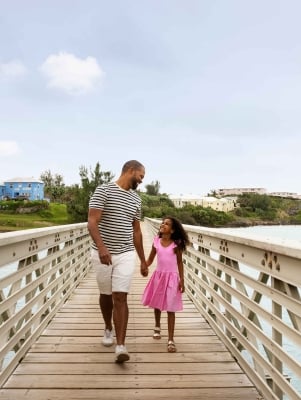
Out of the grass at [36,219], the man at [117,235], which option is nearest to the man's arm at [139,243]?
the man at [117,235]

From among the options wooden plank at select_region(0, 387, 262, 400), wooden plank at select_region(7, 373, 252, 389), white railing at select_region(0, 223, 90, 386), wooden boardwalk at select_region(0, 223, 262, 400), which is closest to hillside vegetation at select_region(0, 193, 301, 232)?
white railing at select_region(0, 223, 90, 386)

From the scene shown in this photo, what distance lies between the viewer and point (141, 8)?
1991 cm

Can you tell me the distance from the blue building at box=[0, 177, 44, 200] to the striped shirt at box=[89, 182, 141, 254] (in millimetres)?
86704

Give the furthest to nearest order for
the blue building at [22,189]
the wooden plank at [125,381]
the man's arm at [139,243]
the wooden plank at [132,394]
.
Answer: the blue building at [22,189] → the man's arm at [139,243] → the wooden plank at [125,381] → the wooden plank at [132,394]

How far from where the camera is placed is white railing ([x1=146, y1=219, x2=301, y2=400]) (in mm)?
2381

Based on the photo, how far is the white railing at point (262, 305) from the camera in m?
2.38

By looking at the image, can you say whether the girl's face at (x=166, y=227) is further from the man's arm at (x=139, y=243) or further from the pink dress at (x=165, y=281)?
the man's arm at (x=139, y=243)

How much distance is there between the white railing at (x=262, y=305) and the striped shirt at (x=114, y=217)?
0.85 meters

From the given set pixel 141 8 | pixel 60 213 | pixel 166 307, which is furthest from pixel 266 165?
pixel 166 307

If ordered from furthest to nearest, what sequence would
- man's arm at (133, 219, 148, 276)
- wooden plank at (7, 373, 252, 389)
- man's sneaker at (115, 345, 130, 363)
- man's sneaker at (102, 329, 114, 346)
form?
man's sneaker at (102, 329, 114, 346)
man's arm at (133, 219, 148, 276)
man's sneaker at (115, 345, 130, 363)
wooden plank at (7, 373, 252, 389)

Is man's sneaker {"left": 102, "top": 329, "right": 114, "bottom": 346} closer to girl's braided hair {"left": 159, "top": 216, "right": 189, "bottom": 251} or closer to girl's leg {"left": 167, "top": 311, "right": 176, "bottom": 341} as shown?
girl's leg {"left": 167, "top": 311, "right": 176, "bottom": 341}

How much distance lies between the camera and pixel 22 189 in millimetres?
89125

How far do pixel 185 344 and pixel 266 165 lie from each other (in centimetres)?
16404

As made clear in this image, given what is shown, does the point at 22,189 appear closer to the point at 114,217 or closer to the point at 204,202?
the point at 204,202
